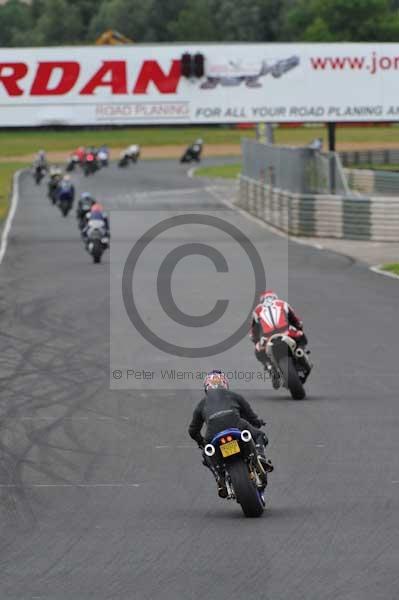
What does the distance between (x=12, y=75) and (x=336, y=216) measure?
31.3 feet

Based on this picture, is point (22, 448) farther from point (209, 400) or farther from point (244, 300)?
point (244, 300)

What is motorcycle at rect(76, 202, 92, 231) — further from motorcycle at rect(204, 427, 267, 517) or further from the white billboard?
motorcycle at rect(204, 427, 267, 517)

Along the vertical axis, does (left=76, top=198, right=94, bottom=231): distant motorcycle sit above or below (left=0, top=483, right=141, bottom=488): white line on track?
above

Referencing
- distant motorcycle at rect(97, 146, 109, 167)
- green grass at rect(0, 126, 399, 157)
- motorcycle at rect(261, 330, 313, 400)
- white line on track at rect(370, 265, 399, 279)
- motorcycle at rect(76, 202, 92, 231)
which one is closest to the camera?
motorcycle at rect(261, 330, 313, 400)

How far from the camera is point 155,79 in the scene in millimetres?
39594

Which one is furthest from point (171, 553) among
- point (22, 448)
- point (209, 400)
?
point (22, 448)

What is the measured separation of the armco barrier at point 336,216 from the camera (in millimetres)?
37156

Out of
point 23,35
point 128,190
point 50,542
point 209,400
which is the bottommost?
point 50,542

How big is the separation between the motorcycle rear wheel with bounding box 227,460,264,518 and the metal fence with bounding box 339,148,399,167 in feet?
145

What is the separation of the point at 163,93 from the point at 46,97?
316cm

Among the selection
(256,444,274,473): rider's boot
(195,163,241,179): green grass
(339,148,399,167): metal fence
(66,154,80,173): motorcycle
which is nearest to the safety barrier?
(339,148,399,167): metal fence

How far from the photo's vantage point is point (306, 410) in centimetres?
1569

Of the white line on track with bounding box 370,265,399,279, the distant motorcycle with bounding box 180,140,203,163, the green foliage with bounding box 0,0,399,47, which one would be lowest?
the white line on track with bounding box 370,265,399,279

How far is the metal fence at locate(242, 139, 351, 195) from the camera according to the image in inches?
1544
